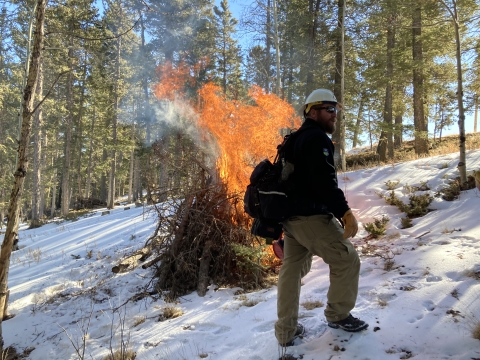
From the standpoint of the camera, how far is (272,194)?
247cm

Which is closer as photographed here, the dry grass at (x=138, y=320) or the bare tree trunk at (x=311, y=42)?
the dry grass at (x=138, y=320)

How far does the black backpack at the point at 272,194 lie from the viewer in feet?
8.00

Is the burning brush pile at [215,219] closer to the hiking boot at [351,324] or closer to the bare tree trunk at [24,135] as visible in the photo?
the bare tree trunk at [24,135]

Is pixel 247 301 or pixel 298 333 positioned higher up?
pixel 298 333

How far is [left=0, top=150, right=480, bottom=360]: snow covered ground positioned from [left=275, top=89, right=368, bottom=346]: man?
0.26 metres

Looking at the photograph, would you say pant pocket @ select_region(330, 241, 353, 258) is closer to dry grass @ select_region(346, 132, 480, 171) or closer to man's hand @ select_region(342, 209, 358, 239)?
man's hand @ select_region(342, 209, 358, 239)

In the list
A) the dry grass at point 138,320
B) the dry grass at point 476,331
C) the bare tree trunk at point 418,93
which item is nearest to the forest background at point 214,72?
the bare tree trunk at point 418,93

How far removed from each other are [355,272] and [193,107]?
47.4 ft

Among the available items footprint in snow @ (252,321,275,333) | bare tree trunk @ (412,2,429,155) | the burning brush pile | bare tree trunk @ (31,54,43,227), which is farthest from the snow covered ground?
bare tree trunk @ (31,54,43,227)

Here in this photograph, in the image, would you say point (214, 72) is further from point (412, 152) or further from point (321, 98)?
point (321, 98)

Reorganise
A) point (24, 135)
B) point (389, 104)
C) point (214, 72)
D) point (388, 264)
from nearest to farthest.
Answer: point (388, 264) → point (24, 135) → point (389, 104) → point (214, 72)

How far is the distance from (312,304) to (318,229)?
143cm

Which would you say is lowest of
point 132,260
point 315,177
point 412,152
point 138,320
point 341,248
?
point 138,320

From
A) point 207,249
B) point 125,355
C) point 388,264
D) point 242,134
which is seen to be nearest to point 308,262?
point 388,264
